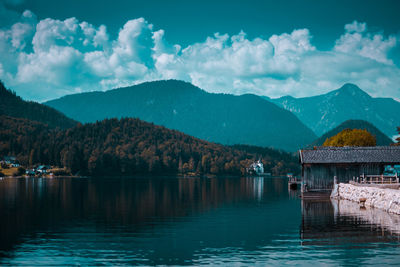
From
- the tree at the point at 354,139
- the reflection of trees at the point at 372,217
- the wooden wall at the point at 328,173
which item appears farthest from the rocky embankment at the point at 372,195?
the tree at the point at 354,139

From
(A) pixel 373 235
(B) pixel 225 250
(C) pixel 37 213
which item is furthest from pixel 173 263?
(C) pixel 37 213

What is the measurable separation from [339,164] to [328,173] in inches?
82.7

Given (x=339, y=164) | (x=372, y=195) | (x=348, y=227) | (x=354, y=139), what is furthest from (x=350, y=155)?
(x=354, y=139)

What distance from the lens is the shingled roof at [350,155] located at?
68312mm

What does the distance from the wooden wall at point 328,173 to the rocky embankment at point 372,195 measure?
2214mm

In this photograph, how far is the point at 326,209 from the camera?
53969 millimetres

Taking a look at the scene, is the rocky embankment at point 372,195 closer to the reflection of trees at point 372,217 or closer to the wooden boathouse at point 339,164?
the reflection of trees at point 372,217

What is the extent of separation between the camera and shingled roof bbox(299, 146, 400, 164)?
68312 millimetres

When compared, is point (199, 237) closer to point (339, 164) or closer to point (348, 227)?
point (348, 227)

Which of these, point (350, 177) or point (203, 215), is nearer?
point (203, 215)

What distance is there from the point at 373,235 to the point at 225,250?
12.0m

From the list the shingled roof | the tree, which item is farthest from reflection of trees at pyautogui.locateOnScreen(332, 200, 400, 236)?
the tree

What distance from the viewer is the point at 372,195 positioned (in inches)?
2183

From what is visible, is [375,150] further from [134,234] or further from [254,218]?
[134,234]
